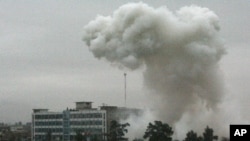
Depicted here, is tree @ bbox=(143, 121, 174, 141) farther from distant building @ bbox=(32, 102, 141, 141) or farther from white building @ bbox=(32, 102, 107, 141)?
white building @ bbox=(32, 102, 107, 141)

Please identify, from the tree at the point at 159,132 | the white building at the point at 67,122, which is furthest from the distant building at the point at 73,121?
the tree at the point at 159,132

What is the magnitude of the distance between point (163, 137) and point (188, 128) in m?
17.9

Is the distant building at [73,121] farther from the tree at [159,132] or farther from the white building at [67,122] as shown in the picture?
the tree at [159,132]

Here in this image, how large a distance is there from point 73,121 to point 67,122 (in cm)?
208

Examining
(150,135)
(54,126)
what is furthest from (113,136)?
(54,126)

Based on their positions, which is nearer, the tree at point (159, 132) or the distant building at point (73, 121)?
the tree at point (159, 132)

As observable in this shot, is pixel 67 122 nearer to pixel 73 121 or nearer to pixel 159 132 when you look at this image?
pixel 73 121

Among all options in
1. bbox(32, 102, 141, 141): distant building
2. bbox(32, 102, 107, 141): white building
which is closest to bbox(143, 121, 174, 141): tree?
bbox(32, 102, 141, 141): distant building

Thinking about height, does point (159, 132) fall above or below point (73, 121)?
below

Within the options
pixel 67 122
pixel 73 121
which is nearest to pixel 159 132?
pixel 73 121

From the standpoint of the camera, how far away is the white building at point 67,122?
13739 cm

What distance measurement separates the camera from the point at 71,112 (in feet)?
473

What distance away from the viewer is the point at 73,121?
142875 mm

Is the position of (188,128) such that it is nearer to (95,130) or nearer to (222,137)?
(222,137)
